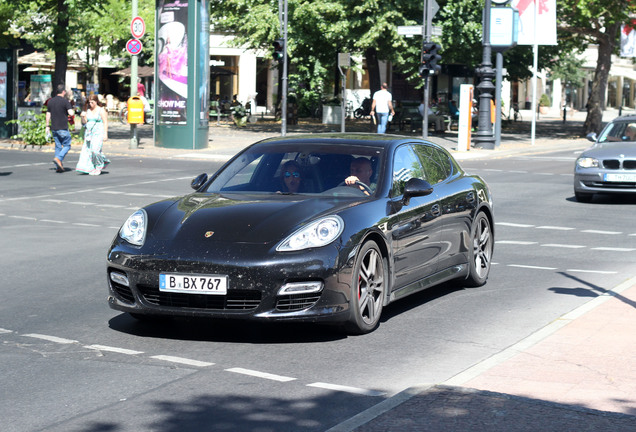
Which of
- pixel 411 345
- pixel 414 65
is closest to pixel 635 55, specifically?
pixel 414 65

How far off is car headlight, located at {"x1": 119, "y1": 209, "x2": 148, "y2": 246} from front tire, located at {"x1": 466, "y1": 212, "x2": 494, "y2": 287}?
322cm

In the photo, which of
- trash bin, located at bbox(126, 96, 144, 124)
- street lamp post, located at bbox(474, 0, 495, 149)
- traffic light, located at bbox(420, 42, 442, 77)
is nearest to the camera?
trash bin, located at bbox(126, 96, 144, 124)

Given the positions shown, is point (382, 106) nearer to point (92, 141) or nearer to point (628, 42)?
point (92, 141)

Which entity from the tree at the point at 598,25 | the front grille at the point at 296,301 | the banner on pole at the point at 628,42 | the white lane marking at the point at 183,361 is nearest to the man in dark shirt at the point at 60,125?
the front grille at the point at 296,301

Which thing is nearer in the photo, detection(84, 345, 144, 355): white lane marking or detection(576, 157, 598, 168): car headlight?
detection(84, 345, 144, 355): white lane marking

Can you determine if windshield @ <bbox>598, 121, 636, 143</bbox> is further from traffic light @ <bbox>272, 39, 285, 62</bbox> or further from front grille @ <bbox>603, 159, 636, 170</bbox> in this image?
traffic light @ <bbox>272, 39, 285, 62</bbox>

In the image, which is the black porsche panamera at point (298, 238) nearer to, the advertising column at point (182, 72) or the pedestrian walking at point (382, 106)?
the advertising column at point (182, 72)

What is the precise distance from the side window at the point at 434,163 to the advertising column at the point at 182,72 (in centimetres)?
Result: 2208

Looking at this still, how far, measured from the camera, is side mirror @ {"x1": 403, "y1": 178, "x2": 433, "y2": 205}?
26.7 feet

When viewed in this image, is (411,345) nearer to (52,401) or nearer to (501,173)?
(52,401)

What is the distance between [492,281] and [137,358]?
14.5ft

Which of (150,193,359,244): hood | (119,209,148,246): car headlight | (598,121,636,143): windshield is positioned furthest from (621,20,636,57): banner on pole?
(119,209,148,246): car headlight

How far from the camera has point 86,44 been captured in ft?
192

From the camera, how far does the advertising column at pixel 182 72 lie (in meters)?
31.0
